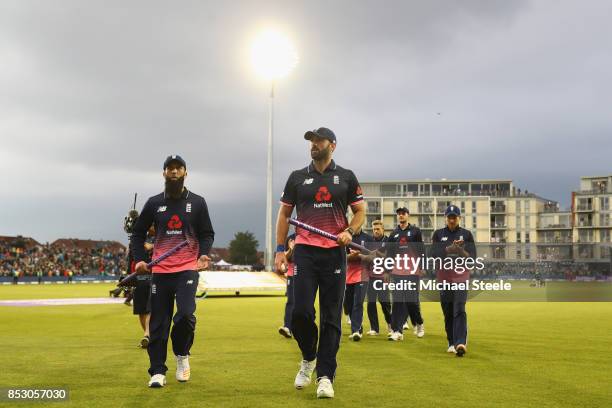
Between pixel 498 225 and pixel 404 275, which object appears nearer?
pixel 404 275

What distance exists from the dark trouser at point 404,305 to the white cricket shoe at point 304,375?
6510 mm

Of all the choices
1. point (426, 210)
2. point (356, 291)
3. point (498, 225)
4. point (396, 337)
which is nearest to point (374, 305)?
point (396, 337)

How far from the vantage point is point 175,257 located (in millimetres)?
7938

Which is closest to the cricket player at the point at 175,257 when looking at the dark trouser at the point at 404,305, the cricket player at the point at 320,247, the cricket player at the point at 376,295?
the cricket player at the point at 320,247

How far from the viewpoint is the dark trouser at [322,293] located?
285 inches

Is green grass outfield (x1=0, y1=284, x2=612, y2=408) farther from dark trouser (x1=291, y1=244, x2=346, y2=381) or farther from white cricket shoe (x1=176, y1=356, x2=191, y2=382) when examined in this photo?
dark trouser (x1=291, y1=244, x2=346, y2=381)

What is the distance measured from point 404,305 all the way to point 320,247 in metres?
7.12

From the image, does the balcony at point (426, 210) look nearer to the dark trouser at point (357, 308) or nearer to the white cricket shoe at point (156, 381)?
the dark trouser at point (357, 308)

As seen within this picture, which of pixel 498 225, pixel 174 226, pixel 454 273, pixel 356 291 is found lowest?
pixel 356 291

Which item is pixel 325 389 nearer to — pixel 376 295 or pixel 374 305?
pixel 376 295

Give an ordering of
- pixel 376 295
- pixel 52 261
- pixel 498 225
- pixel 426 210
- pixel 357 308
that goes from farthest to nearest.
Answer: pixel 498 225, pixel 426 210, pixel 52 261, pixel 376 295, pixel 357 308

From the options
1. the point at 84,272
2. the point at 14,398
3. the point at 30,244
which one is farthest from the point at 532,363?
the point at 30,244

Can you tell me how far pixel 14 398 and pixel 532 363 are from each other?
7345 millimetres

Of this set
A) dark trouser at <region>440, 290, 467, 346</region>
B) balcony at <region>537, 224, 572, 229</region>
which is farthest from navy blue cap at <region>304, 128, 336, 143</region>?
balcony at <region>537, 224, 572, 229</region>
